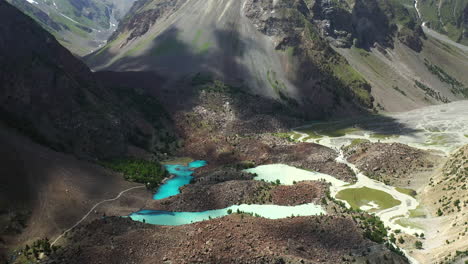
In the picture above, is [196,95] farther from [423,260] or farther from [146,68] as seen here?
[423,260]

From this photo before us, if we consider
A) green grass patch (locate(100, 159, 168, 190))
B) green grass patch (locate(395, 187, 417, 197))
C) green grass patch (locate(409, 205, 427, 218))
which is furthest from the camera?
green grass patch (locate(100, 159, 168, 190))

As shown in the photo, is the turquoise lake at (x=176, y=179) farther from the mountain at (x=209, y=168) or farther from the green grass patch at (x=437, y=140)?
the green grass patch at (x=437, y=140)

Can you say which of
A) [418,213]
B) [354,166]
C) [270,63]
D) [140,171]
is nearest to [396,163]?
[354,166]

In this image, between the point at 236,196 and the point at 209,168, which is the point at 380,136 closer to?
the point at 209,168

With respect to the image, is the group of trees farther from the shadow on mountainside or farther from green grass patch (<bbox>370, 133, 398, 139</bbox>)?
green grass patch (<bbox>370, 133, 398, 139</bbox>)

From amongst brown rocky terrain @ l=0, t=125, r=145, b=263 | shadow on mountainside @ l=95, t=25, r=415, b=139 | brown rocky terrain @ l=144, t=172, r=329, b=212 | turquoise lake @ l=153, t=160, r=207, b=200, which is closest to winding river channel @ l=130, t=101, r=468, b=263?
turquoise lake @ l=153, t=160, r=207, b=200

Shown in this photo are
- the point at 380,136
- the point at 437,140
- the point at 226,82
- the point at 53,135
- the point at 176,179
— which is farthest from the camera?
the point at 226,82

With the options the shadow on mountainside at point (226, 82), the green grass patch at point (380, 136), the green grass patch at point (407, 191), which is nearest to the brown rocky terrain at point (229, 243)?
the green grass patch at point (407, 191)
